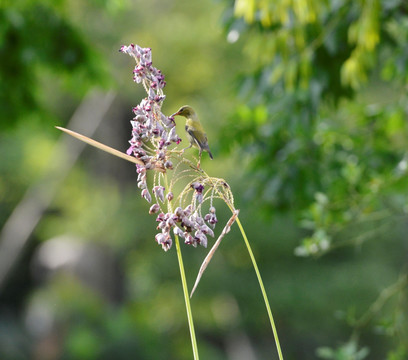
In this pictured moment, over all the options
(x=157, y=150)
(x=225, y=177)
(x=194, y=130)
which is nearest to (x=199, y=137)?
(x=194, y=130)

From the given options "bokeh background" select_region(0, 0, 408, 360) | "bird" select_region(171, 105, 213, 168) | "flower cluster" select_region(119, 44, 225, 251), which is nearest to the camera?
"flower cluster" select_region(119, 44, 225, 251)

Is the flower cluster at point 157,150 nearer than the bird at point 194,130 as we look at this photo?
Yes

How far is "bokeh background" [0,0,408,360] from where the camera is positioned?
226 cm

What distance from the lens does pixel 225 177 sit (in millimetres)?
7090

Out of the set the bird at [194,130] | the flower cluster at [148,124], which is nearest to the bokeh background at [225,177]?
the bird at [194,130]

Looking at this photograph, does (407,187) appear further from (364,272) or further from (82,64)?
(364,272)

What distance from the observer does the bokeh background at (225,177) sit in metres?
2.26

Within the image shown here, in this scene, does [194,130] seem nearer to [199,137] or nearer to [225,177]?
[199,137]

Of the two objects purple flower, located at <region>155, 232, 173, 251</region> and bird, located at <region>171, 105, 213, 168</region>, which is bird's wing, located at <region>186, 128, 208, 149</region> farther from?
purple flower, located at <region>155, 232, 173, 251</region>

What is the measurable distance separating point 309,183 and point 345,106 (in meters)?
0.49

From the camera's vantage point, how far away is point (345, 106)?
2.76 metres

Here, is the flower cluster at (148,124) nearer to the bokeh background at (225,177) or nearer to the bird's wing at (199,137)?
the bird's wing at (199,137)

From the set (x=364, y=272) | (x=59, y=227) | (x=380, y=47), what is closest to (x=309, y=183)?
(x=380, y=47)

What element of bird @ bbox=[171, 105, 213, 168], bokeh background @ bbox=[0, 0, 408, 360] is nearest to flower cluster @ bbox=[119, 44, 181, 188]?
bird @ bbox=[171, 105, 213, 168]
